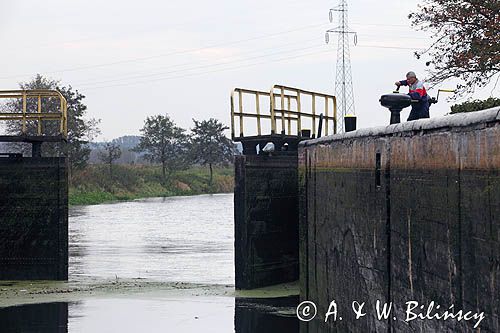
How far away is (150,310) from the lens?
17.6 m

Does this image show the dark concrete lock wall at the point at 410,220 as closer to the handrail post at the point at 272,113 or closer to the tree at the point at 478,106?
the tree at the point at 478,106

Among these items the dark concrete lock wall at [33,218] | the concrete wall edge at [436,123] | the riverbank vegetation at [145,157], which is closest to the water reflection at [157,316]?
the dark concrete lock wall at [33,218]

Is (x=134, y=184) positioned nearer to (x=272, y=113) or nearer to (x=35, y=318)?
(x=272, y=113)

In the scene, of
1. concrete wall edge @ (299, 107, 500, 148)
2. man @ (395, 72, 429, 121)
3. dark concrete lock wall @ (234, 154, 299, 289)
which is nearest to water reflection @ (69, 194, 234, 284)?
dark concrete lock wall @ (234, 154, 299, 289)

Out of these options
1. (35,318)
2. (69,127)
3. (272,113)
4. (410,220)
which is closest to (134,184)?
(69,127)

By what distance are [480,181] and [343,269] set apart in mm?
5097

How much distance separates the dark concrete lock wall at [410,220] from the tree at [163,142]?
85.8 m

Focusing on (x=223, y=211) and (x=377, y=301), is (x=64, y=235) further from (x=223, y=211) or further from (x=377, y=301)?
(x=223, y=211)

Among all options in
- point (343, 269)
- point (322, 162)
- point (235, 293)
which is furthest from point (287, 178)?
point (343, 269)

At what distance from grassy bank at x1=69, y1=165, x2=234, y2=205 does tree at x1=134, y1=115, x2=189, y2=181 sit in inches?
89.5

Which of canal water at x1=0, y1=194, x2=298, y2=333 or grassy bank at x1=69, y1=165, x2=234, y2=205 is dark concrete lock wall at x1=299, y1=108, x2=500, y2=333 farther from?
grassy bank at x1=69, y1=165, x2=234, y2=205

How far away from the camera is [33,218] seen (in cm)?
2150

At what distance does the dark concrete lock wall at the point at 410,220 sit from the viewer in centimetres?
732

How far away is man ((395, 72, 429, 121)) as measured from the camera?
490 inches
